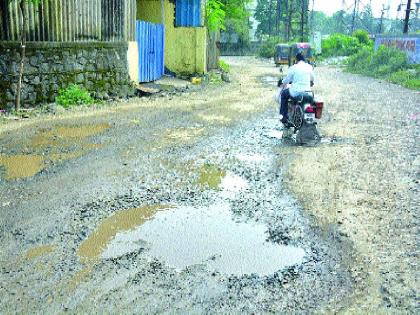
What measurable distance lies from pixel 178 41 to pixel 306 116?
36.9 feet

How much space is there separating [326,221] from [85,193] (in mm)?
2894

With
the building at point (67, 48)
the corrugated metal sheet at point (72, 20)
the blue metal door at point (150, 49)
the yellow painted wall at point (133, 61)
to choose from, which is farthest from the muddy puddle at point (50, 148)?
the blue metal door at point (150, 49)

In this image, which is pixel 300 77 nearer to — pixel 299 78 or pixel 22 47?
pixel 299 78

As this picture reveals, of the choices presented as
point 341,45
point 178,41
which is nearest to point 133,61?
point 178,41

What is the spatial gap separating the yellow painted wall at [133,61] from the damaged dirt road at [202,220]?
482cm

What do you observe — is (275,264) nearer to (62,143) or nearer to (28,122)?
(62,143)

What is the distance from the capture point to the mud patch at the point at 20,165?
600 cm

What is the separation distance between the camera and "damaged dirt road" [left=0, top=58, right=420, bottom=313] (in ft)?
10.9

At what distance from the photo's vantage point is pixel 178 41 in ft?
59.3

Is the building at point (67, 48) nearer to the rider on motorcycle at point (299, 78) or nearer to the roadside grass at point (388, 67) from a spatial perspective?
the rider on motorcycle at point (299, 78)

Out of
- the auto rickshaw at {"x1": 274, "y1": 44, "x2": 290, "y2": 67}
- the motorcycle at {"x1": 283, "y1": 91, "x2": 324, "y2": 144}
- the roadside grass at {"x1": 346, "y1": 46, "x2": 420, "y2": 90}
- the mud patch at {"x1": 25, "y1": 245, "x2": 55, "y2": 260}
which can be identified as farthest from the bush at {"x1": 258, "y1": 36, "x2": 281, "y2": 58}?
the mud patch at {"x1": 25, "y1": 245, "x2": 55, "y2": 260}

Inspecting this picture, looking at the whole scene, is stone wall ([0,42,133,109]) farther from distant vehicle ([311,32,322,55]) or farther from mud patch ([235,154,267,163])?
distant vehicle ([311,32,322,55])

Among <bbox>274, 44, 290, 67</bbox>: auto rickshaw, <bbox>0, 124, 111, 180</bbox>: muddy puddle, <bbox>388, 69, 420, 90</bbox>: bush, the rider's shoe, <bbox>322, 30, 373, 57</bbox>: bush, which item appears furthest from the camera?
<bbox>322, 30, 373, 57</bbox>: bush

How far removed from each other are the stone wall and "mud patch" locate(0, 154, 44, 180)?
13.8 feet
